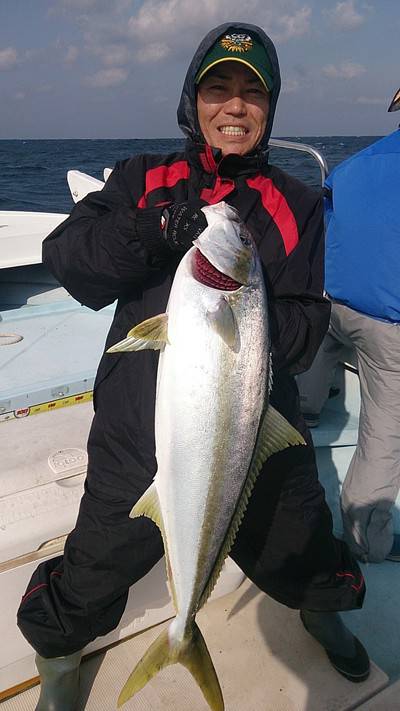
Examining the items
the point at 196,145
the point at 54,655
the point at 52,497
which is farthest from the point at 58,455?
the point at 196,145

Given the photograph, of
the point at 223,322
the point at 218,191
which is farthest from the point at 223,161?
the point at 223,322

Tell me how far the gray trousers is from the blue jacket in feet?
0.44

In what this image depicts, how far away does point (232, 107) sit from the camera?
2.37m

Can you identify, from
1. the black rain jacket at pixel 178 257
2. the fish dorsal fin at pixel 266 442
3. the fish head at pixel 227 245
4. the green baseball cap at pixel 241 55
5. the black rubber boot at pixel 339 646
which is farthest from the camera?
the black rubber boot at pixel 339 646

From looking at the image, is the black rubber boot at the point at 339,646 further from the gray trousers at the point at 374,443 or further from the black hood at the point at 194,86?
the black hood at the point at 194,86

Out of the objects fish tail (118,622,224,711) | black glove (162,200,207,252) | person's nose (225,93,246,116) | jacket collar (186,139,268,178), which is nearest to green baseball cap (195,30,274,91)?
person's nose (225,93,246,116)

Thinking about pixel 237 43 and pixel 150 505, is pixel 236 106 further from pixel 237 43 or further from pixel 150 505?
pixel 150 505

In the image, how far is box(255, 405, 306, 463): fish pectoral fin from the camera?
2027 mm

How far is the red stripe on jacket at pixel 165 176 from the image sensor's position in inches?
93.0

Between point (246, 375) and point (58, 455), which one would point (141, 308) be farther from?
point (58, 455)

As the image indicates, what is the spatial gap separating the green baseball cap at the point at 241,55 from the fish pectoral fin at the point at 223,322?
108 centimetres

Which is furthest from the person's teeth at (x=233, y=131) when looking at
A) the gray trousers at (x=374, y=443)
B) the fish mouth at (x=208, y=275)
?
the gray trousers at (x=374, y=443)

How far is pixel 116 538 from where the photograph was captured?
235cm

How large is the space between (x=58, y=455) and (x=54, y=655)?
0.88 meters
